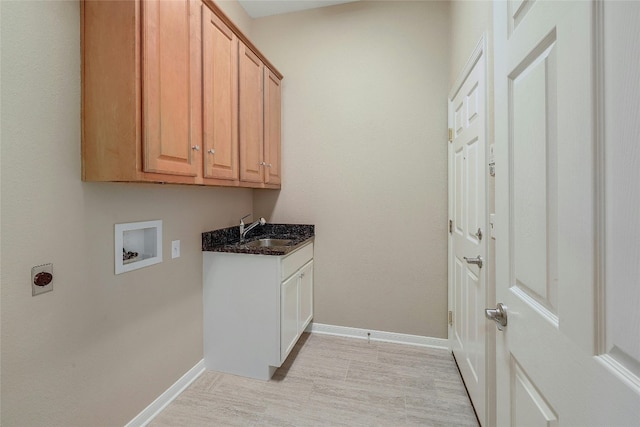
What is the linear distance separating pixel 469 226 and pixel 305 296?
1.46 m

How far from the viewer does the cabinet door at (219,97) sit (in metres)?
1.67

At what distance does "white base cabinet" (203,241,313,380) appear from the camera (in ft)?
6.61

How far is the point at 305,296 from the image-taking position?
2543mm

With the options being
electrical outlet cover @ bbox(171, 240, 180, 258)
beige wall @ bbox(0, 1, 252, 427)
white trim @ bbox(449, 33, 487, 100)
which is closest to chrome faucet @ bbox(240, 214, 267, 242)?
electrical outlet cover @ bbox(171, 240, 180, 258)

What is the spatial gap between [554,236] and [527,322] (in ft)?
0.81

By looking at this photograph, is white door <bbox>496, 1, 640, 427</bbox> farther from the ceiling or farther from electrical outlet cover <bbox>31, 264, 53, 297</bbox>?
the ceiling

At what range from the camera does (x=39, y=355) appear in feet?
3.80

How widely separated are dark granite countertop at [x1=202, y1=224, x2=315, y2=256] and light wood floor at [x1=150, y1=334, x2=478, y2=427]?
92 centimetres

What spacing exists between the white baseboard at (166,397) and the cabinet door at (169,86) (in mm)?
1390

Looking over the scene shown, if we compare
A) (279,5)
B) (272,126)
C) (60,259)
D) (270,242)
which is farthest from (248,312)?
(279,5)

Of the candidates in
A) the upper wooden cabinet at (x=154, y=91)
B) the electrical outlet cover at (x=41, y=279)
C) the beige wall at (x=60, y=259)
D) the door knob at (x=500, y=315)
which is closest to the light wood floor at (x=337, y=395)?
the beige wall at (x=60, y=259)

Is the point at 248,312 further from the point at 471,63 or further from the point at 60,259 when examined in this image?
the point at 471,63

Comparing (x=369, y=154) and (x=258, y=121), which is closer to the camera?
(x=258, y=121)

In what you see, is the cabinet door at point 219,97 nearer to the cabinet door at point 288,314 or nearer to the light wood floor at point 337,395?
the cabinet door at point 288,314
